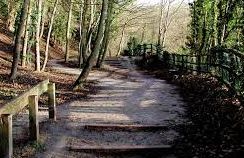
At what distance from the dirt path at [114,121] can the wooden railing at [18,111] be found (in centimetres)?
49

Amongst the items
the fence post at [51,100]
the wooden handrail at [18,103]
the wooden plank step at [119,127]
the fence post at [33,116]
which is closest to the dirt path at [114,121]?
the wooden plank step at [119,127]

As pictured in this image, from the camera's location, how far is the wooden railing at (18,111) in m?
6.91

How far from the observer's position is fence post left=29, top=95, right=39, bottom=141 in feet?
29.9

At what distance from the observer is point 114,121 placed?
1227 cm

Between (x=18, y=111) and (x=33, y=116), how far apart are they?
34cm

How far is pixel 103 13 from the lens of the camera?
19672 millimetres

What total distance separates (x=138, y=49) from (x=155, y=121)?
38.6 meters

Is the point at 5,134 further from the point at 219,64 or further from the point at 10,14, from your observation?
the point at 10,14

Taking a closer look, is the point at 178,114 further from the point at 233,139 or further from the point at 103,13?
the point at 103,13

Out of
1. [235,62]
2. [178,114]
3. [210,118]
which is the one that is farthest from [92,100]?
[210,118]

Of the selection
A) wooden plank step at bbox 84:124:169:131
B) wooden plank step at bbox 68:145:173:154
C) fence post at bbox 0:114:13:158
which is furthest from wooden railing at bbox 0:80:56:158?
wooden plank step at bbox 84:124:169:131

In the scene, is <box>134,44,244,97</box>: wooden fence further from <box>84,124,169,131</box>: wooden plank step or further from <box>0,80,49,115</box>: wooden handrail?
<box>0,80,49,115</box>: wooden handrail

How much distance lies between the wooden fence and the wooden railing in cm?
469

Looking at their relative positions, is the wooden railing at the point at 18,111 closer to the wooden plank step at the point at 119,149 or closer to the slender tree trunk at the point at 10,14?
the wooden plank step at the point at 119,149
